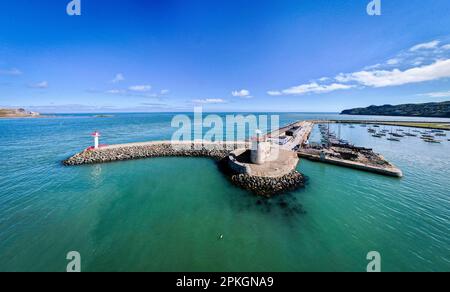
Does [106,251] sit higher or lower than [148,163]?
lower

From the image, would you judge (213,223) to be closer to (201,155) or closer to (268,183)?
(268,183)

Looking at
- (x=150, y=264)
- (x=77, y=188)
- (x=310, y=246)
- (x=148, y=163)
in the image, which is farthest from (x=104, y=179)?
(x=310, y=246)

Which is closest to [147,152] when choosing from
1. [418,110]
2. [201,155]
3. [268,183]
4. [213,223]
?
[201,155]

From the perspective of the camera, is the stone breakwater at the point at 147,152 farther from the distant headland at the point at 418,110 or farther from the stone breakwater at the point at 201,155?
the distant headland at the point at 418,110

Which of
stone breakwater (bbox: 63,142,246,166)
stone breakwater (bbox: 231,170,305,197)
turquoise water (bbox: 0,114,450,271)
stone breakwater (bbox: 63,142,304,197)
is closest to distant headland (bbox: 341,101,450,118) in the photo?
turquoise water (bbox: 0,114,450,271)

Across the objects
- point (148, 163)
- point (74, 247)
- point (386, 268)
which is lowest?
point (386, 268)

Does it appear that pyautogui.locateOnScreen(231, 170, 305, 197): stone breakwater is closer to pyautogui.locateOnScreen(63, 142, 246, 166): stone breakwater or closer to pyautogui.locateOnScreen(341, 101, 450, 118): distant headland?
pyautogui.locateOnScreen(63, 142, 246, 166): stone breakwater

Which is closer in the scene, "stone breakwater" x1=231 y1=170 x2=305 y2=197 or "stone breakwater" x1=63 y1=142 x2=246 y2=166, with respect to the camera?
"stone breakwater" x1=231 y1=170 x2=305 y2=197
